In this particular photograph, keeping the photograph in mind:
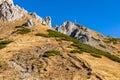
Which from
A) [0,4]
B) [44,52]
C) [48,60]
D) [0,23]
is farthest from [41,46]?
[0,4]

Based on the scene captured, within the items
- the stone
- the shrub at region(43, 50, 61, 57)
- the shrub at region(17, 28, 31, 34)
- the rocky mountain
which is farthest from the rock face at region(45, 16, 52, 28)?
the shrub at region(43, 50, 61, 57)

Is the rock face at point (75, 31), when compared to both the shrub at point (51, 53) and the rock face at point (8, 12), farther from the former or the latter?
the shrub at point (51, 53)

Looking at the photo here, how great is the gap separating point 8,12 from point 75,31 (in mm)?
40007

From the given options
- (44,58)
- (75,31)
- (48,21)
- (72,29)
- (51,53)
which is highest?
(48,21)

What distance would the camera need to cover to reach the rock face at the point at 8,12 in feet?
277

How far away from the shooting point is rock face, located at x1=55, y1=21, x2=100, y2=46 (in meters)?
108

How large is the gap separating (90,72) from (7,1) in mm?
47657

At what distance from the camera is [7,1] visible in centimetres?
9012

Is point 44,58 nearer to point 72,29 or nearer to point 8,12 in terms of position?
point 8,12

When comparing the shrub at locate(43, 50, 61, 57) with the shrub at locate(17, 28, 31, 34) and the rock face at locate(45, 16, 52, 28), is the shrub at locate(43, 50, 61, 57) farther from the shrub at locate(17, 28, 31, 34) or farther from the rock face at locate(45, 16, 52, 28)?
the rock face at locate(45, 16, 52, 28)

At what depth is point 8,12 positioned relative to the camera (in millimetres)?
84938

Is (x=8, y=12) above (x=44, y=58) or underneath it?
above

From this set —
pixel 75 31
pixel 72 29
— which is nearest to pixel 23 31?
pixel 75 31

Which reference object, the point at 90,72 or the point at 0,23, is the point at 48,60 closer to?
the point at 90,72
